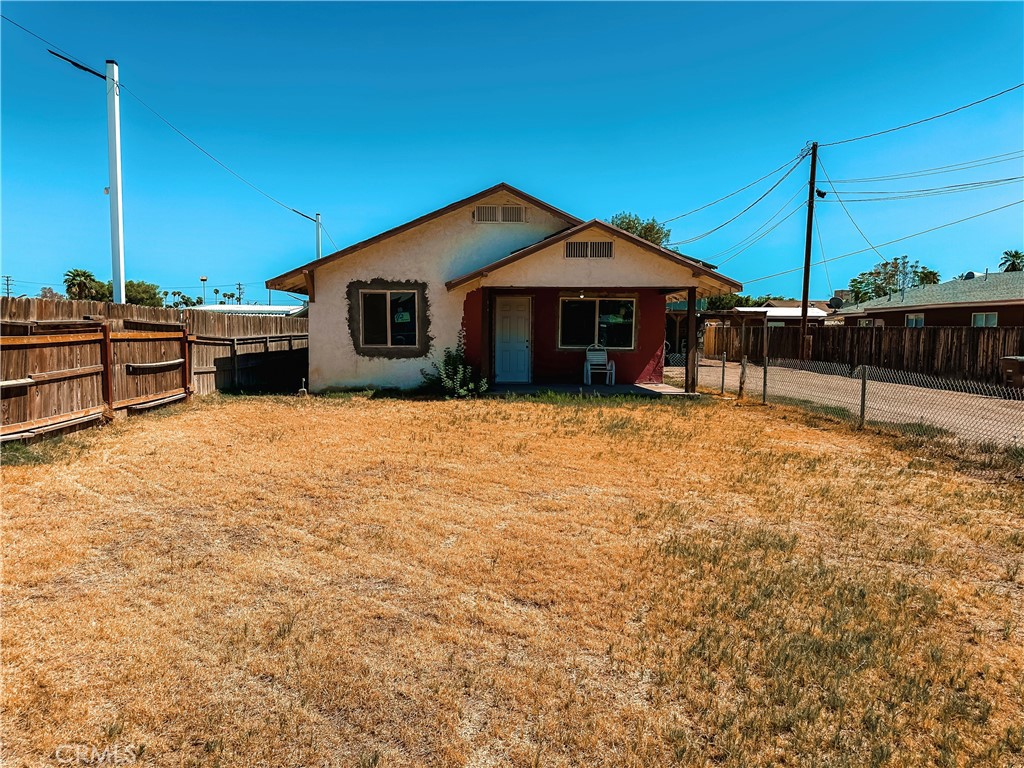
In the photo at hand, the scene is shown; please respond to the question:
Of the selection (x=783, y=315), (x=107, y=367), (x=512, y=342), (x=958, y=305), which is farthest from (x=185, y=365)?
(x=783, y=315)

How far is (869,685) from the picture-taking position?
290cm

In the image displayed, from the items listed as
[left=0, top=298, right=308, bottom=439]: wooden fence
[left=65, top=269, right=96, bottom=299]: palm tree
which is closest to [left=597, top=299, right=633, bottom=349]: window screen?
[left=0, top=298, right=308, bottom=439]: wooden fence

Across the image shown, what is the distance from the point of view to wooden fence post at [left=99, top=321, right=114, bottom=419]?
28.2 feet

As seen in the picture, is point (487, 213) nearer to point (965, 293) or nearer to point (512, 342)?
point (512, 342)

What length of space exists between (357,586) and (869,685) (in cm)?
303

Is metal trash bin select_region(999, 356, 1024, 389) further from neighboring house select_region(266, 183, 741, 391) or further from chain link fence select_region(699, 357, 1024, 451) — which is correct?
neighboring house select_region(266, 183, 741, 391)

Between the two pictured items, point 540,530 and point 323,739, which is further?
point 540,530

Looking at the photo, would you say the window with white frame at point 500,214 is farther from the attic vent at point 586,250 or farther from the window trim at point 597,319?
the window trim at point 597,319

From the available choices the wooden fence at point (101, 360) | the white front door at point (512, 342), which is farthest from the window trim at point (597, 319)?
Result: the wooden fence at point (101, 360)

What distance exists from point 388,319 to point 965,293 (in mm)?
24727

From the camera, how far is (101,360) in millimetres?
8570

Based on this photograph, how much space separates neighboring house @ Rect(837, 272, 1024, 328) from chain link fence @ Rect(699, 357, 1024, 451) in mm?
6714

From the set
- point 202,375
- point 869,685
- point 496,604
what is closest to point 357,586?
point 496,604

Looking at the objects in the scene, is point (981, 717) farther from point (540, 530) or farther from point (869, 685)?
point (540, 530)
